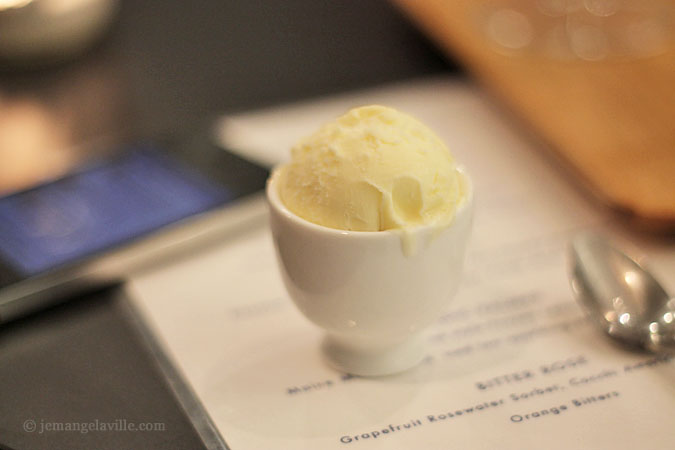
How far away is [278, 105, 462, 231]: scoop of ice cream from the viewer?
0.39 m

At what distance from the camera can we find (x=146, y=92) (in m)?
0.87

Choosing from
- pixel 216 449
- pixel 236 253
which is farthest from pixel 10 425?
pixel 236 253

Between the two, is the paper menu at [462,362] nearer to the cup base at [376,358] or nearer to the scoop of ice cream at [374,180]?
the cup base at [376,358]

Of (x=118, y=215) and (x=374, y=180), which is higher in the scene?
(x=374, y=180)

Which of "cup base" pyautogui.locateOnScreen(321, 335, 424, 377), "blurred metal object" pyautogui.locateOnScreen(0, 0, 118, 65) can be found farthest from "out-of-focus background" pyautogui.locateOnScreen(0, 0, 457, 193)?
"cup base" pyautogui.locateOnScreen(321, 335, 424, 377)

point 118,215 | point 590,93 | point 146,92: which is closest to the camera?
point 118,215

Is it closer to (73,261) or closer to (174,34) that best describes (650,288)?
(73,261)

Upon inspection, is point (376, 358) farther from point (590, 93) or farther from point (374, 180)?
point (590, 93)

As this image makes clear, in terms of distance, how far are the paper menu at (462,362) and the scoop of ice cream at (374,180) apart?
11 cm

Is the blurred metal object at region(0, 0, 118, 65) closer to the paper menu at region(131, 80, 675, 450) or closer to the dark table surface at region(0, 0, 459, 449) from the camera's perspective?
the dark table surface at region(0, 0, 459, 449)

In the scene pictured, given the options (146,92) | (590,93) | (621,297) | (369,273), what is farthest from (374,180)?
(146,92)

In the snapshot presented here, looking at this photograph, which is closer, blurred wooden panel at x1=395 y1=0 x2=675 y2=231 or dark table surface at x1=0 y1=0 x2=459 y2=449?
dark table surface at x1=0 y1=0 x2=459 y2=449

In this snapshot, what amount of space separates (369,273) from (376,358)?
0.08 metres

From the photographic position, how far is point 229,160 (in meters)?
0.63
